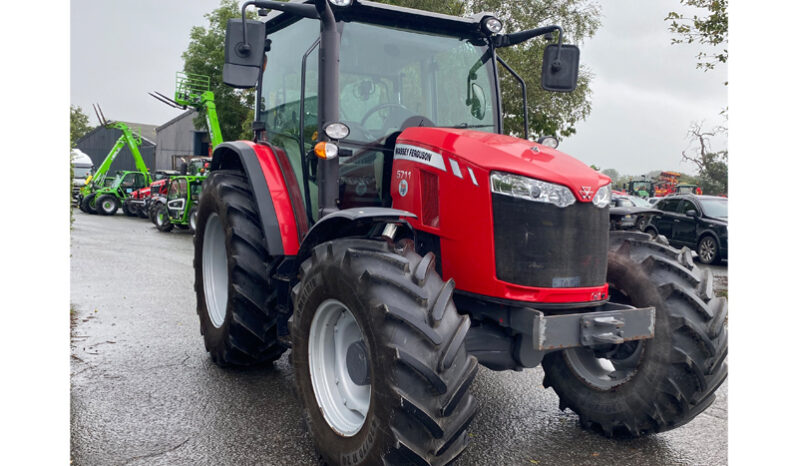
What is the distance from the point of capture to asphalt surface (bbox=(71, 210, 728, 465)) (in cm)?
367

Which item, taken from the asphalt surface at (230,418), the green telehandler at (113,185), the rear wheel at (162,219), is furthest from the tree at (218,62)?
the asphalt surface at (230,418)

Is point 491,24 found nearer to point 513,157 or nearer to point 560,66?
point 560,66

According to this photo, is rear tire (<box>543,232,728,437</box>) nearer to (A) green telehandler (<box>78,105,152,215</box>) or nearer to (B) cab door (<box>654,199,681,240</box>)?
(B) cab door (<box>654,199,681,240</box>)

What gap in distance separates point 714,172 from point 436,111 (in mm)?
A: 50363

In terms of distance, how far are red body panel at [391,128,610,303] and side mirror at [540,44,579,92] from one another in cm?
89

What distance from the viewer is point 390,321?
293 centimetres

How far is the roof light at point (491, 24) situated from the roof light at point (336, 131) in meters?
1.35

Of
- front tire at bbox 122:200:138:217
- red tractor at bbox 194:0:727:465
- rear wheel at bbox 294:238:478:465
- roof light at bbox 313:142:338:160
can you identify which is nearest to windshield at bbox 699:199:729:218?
red tractor at bbox 194:0:727:465

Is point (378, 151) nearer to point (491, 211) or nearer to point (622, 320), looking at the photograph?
point (491, 211)

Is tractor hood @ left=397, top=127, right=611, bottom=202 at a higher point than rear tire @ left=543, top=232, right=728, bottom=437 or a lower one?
higher

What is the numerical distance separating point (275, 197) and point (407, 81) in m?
1.25

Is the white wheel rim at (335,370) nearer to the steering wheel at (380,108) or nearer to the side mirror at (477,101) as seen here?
the steering wheel at (380,108)

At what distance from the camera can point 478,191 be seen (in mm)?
3334

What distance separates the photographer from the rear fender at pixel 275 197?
14.5ft
